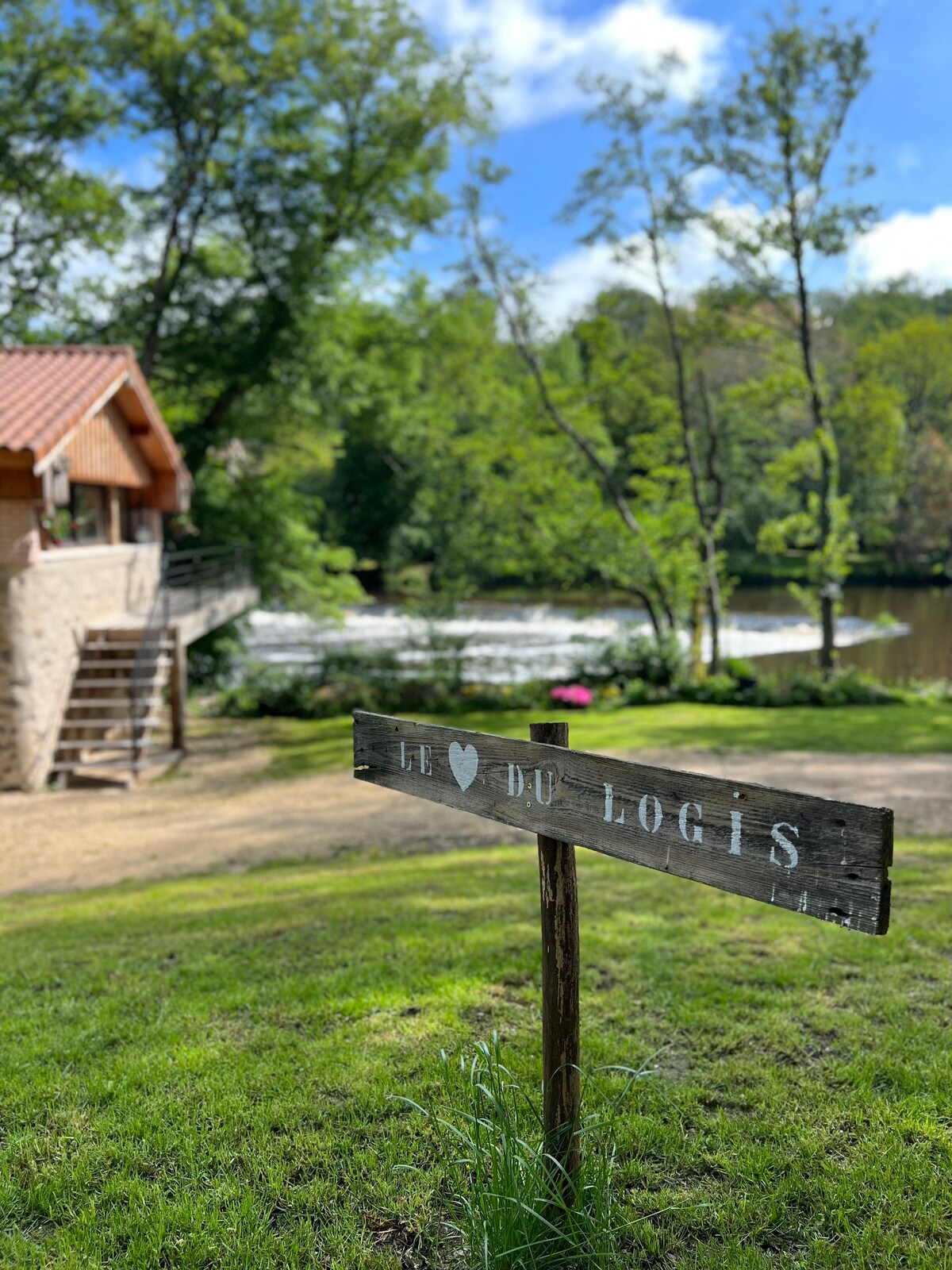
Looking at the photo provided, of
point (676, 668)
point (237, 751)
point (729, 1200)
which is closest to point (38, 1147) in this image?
point (729, 1200)

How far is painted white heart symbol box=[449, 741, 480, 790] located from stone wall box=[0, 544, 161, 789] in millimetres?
10983

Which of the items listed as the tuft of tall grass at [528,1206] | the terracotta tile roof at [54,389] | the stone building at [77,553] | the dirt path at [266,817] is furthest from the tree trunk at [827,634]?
the tuft of tall grass at [528,1206]

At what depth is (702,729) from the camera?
1606 cm

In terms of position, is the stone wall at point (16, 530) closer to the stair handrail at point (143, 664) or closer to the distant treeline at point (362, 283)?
the stair handrail at point (143, 664)

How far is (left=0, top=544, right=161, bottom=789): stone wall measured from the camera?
39.5ft

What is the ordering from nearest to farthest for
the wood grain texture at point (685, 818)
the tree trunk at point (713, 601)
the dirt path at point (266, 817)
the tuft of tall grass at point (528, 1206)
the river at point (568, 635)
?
the wood grain texture at point (685, 818)
the tuft of tall grass at point (528, 1206)
the dirt path at point (266, 817)
the tree trunk at point (713, 601)
the river at point (568, 635)

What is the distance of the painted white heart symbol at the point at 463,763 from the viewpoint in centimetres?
258

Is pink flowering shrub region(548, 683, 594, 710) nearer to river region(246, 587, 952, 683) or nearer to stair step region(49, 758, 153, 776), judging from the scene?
river region(246, 587, 952, 683)

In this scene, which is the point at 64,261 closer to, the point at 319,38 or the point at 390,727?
the point at 319,38

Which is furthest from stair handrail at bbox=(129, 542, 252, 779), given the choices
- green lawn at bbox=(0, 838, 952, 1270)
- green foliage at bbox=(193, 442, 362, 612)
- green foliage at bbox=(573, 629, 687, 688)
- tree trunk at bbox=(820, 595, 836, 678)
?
tree trunk at bbox=(820, 595, 836, 678)

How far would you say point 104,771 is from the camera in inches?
521

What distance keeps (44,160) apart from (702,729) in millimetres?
18394

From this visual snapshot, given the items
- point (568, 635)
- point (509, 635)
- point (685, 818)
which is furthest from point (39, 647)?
point (568, 635)

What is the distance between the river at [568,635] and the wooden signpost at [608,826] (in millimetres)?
19477
